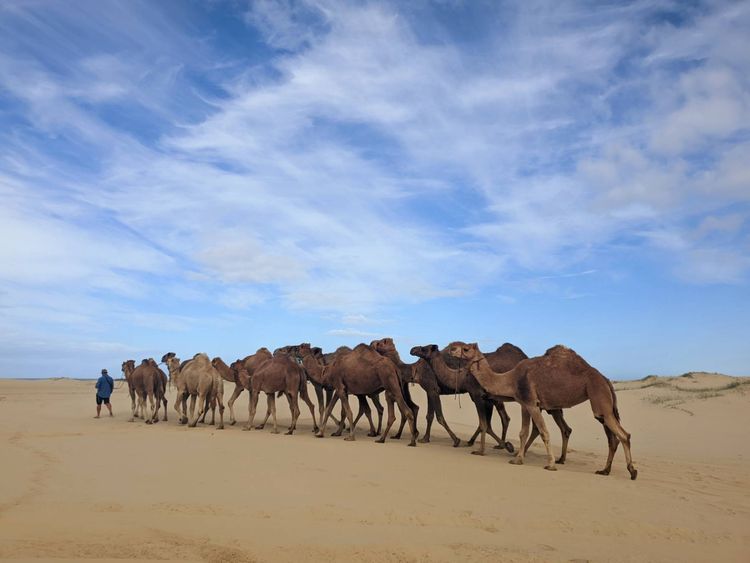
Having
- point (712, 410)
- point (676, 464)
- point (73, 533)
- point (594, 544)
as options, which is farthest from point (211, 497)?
point (712, 410)

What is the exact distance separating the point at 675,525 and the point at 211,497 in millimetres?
5616

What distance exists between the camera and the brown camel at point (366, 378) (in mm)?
14258

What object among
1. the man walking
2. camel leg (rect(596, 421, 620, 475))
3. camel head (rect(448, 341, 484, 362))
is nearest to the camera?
camel leg (rect(596, 421, 620, 475))

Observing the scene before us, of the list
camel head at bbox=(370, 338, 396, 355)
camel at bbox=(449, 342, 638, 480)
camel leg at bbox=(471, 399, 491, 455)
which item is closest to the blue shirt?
camel head at bbox=(370, 338, 396, 355)

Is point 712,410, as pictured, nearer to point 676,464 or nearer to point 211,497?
point 676,464

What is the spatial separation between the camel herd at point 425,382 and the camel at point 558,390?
0.02 m

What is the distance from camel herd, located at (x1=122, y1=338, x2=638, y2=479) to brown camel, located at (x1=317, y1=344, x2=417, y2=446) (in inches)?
1.0

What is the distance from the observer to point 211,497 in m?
7.46

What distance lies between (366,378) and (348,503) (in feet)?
23.9

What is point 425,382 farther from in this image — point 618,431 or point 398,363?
point 618,431

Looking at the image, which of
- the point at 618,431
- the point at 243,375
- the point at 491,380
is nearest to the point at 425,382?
the point at 491,380

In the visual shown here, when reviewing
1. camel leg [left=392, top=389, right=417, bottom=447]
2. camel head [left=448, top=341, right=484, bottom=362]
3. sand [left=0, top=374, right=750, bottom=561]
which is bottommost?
sand [left=0, top=374, right=750, bottom=561]

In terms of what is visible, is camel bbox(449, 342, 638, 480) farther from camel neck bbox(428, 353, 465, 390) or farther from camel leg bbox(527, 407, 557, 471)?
camel neck bbox(428, 353, 465, 390)

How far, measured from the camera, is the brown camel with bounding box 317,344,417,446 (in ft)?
46.8
